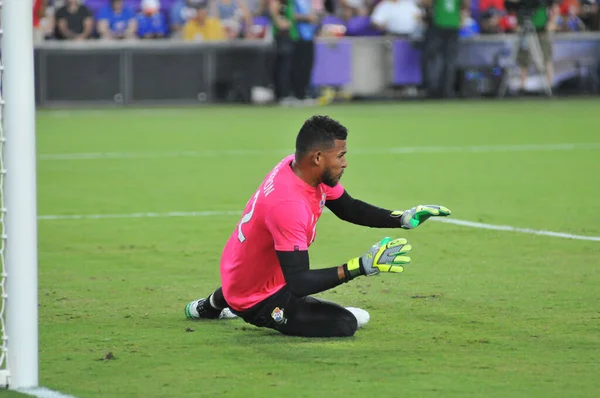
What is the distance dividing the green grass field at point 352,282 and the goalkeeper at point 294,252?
0.14 meters

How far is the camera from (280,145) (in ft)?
59.5

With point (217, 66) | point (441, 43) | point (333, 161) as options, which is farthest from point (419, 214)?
point (217, 66)

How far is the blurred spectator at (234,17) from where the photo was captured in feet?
92.0

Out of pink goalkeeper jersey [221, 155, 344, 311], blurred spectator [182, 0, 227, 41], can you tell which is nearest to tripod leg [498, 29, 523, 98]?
blurred spectator [182, 0, 227, 41]

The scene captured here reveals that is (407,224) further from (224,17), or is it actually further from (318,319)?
(224,17)

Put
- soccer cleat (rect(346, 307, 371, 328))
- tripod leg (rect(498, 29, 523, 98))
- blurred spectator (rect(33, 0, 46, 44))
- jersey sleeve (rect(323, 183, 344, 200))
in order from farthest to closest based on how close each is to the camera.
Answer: tripod leg (rect(498, 29, 523, 98)) → blurred spectator (rect(33, 0, 46, 44)) → jersey sleeve (rect(323, 183, 344, 200)) → soccer cleat (rect(346, 307, 371, 328))

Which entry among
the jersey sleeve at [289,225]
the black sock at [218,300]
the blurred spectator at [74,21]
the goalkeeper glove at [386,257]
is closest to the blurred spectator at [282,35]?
the blurred spectator at [74,21]

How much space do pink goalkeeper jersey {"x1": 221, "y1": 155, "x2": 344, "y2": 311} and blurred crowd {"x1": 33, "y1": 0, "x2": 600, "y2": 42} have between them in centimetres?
2019

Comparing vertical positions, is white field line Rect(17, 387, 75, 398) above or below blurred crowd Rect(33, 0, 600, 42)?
above

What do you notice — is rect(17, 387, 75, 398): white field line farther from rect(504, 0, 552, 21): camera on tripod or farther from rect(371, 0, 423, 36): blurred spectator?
rect(504, 0, 552, 21): camera on tripod

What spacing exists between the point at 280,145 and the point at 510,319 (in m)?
11.2

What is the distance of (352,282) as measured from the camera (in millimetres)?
8398

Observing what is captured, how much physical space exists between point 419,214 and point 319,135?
0.89 m

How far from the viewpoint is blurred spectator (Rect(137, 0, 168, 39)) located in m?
27.9
